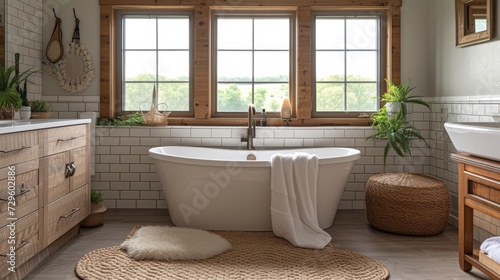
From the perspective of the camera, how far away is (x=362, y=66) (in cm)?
516

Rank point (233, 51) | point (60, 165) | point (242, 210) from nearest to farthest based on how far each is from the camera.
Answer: point (60, 165) < point (242, 210) < point (233, 51)

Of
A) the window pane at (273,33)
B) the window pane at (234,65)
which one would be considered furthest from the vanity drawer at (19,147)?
the window pane at (273,33)

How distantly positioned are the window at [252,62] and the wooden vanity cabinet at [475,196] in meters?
2.48

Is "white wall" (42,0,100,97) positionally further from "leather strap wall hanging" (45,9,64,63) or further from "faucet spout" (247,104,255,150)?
"faucet spout" (247,104,255,150)

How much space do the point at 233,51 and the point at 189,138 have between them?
3.67 feet

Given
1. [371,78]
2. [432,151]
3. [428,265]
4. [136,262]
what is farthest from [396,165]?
[136,262]

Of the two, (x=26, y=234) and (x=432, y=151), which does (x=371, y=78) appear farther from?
(x=26, y=234)

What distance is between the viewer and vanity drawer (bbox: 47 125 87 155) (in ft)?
10.7

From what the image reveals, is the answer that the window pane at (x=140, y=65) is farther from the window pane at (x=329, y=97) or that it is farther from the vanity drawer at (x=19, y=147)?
the vanity drawer at (x=19, y=147)

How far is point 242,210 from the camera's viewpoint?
395cm

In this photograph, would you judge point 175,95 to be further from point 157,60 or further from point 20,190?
point 20,190

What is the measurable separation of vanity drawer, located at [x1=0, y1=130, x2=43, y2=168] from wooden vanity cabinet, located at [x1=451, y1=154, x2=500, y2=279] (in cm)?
275

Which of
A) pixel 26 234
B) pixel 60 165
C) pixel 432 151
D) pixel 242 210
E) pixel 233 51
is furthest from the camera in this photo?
pixel 233 51

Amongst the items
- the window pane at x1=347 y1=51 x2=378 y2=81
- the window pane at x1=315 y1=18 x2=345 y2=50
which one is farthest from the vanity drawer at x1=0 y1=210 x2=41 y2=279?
the window pane at x1=347 y1=51 x2=378 y2=81
